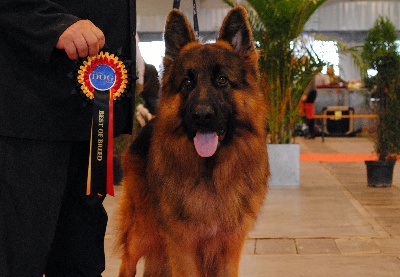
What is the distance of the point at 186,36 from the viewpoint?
3.15 meters

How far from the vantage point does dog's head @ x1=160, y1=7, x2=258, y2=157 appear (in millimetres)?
2783

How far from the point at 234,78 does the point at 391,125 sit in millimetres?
5759

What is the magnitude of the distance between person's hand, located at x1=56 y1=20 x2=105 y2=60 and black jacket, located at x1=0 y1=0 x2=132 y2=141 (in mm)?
25

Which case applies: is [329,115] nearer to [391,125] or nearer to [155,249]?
[391,125]

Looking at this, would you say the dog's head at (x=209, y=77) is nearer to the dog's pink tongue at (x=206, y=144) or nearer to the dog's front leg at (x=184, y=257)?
the dog's pink tongue at (x=206, y=144)

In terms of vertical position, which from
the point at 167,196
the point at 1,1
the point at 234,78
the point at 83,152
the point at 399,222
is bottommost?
the point at 399,222

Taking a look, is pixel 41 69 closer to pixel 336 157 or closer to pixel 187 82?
pixel 187 82

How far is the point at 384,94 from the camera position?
8.34m

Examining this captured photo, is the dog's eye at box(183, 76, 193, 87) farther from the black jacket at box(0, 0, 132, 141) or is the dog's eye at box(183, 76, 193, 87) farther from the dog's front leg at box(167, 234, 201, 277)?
the dog's front leg at box(167, 234, 201, 277)

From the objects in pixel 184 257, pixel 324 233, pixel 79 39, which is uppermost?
pixel 79 39

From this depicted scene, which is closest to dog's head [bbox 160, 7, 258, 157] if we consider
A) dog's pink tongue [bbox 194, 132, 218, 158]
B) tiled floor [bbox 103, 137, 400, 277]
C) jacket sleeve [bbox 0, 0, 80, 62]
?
dog's pink tongue [bbox 194, 132, 218, 158]

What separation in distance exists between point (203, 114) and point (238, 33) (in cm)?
63

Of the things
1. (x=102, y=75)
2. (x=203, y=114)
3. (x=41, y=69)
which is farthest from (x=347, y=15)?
(x=41, y=69)

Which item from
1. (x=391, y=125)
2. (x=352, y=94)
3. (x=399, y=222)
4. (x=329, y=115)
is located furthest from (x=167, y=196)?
(x=352, y=94)
